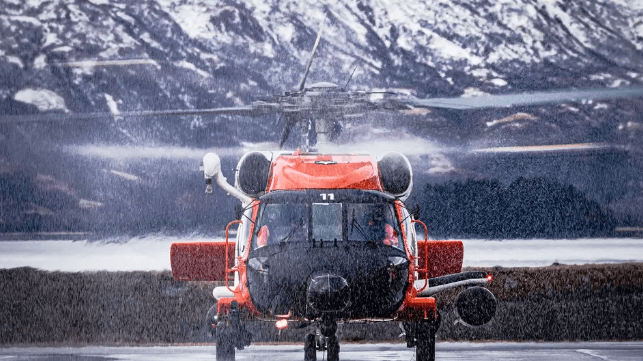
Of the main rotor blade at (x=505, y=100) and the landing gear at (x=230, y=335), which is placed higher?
the main rotor blade at (x=505, y=100)

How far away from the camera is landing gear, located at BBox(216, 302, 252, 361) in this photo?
33.9ft

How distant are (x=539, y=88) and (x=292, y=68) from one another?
921cm

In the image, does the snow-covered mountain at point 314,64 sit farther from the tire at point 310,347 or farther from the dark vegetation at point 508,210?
the tire at point 310,347

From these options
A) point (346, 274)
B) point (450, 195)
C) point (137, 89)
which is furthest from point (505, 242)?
point (346, 274)

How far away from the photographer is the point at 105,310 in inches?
1252

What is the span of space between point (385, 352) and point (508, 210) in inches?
868

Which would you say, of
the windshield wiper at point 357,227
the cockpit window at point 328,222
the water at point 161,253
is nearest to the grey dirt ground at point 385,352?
the cockpit window at point 328,222

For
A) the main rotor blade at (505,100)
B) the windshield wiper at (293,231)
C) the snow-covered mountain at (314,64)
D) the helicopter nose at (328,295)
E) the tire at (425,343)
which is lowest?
the snow-covered mountain at (314,64)

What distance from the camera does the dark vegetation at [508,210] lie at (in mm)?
35062

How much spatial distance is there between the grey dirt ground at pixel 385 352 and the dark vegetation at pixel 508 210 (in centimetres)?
1965

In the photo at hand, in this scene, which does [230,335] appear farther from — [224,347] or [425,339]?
[425,339]

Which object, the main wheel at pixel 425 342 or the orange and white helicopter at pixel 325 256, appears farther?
the main wheel at pixel 425 342

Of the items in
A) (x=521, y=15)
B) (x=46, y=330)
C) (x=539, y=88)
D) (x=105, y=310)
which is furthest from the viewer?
(x=521, y=15)

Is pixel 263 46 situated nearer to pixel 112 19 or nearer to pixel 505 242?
pixel 112 19
